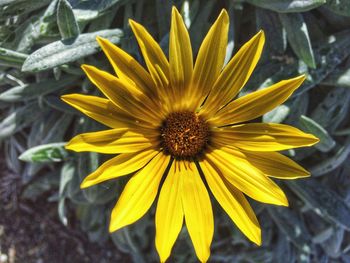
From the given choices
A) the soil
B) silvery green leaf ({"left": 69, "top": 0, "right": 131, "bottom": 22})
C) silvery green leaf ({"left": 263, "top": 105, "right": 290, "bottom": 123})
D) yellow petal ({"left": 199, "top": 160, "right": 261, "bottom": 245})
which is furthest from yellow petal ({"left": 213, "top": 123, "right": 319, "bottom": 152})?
the soil

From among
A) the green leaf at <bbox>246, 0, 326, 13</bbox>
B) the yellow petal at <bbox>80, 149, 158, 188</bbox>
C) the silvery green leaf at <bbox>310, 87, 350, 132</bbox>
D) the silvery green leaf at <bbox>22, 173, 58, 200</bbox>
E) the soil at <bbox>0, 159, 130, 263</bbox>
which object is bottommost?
the soil at <bbox>0, 159, 130, 263</bbox>

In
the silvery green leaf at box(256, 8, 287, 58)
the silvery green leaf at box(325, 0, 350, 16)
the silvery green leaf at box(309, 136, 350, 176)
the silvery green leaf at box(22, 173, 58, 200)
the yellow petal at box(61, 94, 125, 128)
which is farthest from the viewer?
the silvery green leaf at box(22, 173, 58, 200)

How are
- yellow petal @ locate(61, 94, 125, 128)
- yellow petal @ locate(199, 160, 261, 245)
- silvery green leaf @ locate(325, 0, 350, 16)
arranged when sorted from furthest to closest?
1. silvery green leaf @ locate(325, 0, 350, 16)
2. yellow petal @ locate(199, 160, 261, 245)
3. yellow petal @ locate(61, 94, 125, 128)

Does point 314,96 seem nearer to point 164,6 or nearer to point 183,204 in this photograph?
point 164,6

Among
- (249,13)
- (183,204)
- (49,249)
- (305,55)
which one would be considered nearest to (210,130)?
(183,204)

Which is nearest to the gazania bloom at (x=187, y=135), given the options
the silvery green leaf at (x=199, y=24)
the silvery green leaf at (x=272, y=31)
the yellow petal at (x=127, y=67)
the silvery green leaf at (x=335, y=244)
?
the yellow petal at (x=127, y=67)

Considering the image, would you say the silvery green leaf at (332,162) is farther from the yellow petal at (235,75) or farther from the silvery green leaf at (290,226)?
the yellow petal at (235,75)

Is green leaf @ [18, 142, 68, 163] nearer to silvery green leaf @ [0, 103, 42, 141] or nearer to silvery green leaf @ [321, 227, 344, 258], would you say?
silvery green leaf @ [0, 103, 42, 141]
